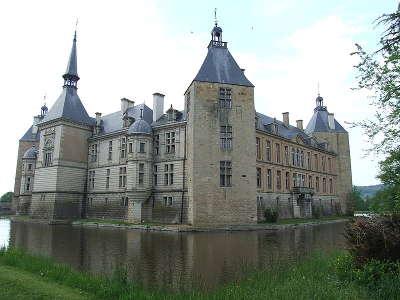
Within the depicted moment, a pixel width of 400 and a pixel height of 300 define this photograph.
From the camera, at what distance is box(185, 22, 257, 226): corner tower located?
30391mm

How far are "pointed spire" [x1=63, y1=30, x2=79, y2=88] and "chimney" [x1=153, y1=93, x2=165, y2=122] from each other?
13993mm

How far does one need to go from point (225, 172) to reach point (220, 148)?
2.14 m

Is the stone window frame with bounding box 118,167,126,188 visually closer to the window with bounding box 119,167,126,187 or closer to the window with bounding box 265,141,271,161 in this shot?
the window with bounding box 119,167,126,187

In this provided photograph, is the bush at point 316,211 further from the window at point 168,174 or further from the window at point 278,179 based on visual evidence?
the window at point 168,174

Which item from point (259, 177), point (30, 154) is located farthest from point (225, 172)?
point (30, 154)

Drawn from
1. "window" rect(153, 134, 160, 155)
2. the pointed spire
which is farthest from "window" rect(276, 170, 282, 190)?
the pointed spire

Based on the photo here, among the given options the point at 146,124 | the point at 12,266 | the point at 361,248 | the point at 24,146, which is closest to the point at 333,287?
the point at 361,248

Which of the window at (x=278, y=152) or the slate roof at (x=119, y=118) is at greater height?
the slate roof at (x=119, y=118)

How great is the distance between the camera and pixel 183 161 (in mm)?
34531

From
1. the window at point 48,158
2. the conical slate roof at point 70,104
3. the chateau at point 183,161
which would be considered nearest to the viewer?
the chateau at point 183,161

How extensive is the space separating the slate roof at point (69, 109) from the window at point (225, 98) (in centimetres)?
1934

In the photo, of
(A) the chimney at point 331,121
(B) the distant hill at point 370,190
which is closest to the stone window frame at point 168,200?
(B) the distant hill at point 370,190

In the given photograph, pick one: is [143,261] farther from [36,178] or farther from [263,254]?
[36,178]

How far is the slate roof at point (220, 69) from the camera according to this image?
33219 millimetres
